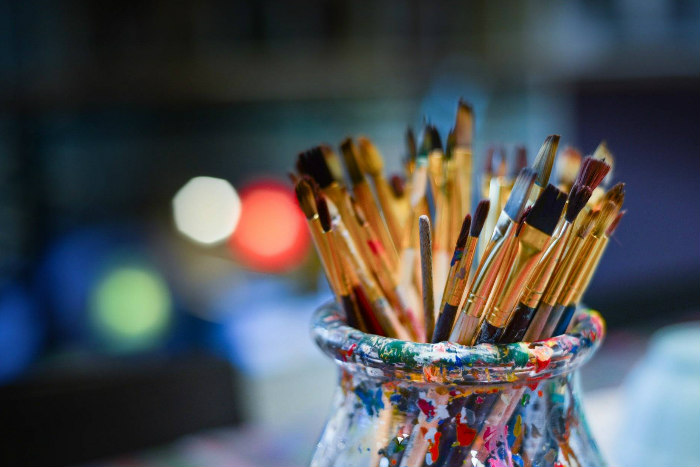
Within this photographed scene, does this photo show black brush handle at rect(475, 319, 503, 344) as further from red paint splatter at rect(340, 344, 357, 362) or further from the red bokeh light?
the red bokeh light

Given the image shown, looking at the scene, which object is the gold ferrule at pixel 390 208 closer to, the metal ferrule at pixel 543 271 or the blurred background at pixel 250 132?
the metal ferrule at pixel 543 271

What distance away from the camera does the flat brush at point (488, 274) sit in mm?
164

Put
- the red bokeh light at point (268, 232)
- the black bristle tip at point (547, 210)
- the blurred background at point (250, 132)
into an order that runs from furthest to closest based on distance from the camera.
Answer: the red bokeh light at point (268, 232) < the blurred background at point (250, 132) < the black bristle tip at point (547, 210)

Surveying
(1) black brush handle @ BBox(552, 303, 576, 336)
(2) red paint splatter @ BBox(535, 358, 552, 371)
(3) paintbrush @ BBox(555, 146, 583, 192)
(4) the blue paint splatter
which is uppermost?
(3) paintbrush @ BBox(555, 146, 583, 192)

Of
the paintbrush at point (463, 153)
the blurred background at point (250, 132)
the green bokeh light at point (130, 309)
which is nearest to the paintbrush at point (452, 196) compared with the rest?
the paintbrush at point (463, 153)

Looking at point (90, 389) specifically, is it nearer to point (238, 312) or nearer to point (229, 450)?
point (229, 450)

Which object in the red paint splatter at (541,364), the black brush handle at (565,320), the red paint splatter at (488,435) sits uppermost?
the black brush handle at (565,320)

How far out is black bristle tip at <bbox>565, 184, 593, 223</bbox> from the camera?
16 centimetres

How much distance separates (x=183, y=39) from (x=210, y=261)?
377 mm

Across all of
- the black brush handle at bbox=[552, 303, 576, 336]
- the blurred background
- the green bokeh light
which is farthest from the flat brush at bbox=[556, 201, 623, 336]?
the green bokeh light

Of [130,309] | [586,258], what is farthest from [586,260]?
[130,309]

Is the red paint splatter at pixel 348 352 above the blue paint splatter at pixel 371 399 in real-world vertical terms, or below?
above

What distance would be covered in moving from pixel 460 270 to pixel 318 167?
0.06 metres

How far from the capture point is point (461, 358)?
0.52 feet
